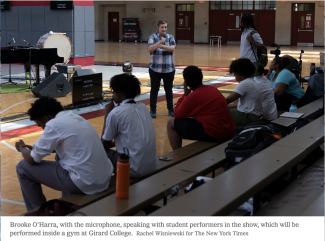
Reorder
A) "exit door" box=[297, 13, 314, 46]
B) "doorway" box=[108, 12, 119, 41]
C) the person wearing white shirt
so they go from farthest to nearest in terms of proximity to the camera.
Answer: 1. "doorway" box=[108, 12, 119, 41]
2. "exit door" box=[297, 13, 314, 46]
3. the person wearing white shirt

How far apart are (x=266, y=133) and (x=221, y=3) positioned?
28788mm

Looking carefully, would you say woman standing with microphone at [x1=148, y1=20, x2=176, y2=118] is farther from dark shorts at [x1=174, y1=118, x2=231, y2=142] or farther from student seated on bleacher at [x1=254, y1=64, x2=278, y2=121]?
dark shorts at [x1=174, y1=118, x2=231, y2=142]

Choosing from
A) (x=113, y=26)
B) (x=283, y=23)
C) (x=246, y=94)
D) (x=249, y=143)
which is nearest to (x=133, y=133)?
(x=249, y=143)

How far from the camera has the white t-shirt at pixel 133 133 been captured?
345cm

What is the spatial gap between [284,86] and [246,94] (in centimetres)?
141

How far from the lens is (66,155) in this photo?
315cm

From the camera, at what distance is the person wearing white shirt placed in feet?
22.4

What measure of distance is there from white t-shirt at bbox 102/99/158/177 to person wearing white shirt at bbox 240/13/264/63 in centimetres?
384

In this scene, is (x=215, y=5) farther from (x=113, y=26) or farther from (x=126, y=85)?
(x=126, y=85)

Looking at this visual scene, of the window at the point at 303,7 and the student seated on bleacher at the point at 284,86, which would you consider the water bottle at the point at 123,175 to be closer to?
the student seated on bleacher at the point at 284,86

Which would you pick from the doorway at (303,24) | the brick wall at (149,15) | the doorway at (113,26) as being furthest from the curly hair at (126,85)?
the doorway at (113,26)

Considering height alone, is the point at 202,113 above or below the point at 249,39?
below

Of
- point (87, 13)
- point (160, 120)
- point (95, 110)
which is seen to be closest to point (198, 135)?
point (160, 120)

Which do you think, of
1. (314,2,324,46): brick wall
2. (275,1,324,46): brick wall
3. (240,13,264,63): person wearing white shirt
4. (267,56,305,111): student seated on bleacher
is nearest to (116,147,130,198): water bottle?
(267,56,305,111): student seated on bleacher
